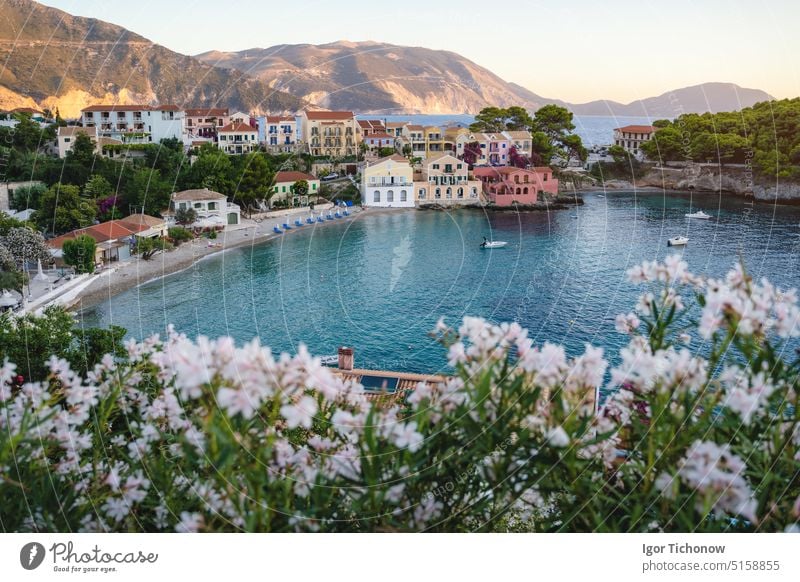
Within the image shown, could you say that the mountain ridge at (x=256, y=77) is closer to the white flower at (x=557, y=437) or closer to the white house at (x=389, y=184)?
the white flower at (x=557, y=437)

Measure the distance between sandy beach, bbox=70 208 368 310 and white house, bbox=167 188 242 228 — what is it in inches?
13.7

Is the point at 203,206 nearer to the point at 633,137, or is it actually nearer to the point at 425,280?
the point at 425,280

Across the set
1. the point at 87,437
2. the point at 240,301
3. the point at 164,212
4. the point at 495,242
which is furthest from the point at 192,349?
the point at 164,212

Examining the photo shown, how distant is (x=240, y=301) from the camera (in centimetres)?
748

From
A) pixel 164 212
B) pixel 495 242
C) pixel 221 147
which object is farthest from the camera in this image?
pixel 221 147

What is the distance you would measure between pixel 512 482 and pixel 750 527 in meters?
0.35

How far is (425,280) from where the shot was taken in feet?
27.0

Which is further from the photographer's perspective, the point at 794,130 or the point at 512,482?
the point at 794,130

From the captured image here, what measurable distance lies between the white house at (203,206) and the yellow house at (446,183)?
14.6 feet

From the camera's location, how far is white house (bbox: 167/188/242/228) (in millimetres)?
11195

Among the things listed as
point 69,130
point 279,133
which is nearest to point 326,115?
point 279,133

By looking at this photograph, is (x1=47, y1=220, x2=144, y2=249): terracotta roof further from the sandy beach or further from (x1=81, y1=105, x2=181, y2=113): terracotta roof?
(x1=81, y1=105, x2=181, y2=113): terracotta roof

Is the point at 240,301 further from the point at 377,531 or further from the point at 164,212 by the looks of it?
the point at 377,531

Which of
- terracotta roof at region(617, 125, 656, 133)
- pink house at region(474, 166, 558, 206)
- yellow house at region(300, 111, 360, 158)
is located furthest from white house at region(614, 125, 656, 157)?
yellow house at region(300, 111, 360, 158)
